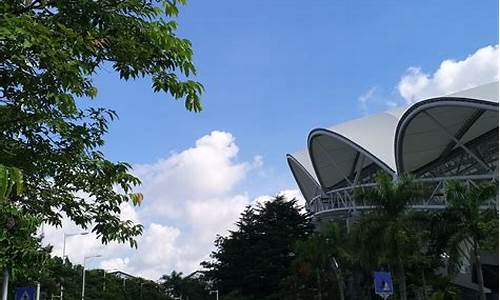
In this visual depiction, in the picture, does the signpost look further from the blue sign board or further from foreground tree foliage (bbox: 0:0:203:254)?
foreground tree foliage (bbox: 0:0:203:254)

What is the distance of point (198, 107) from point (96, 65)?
938 mm

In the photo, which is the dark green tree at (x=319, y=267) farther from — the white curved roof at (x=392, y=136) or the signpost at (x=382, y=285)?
the signpost at (x=382, y=285)

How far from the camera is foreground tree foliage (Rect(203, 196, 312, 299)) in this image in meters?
60.4

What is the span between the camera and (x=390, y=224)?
28578 millimetres

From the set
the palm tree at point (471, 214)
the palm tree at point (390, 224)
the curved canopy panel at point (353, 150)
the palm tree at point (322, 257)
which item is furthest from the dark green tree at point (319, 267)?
the palm tree at point (471, 214)

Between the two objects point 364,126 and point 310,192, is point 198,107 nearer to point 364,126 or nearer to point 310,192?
point 364,126

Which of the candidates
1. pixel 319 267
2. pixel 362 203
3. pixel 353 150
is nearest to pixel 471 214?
pixel 362 203

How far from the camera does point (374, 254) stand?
29.8 m

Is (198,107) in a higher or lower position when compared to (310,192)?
lower

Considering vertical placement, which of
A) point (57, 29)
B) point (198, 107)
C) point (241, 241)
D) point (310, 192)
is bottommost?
point (198, 107)

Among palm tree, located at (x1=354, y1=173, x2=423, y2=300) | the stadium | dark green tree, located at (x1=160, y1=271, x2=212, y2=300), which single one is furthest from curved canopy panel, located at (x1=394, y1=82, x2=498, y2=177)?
dark green tree, located at (x1=160, y1=271, x2=212, y2=300)

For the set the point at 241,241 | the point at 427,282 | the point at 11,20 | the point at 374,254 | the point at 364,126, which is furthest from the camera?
the point at 241,241

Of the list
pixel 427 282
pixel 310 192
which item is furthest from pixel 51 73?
pixel 310 192

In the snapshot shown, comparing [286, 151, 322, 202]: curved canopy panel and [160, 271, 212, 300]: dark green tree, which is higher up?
[286, 151, 322, 202]: curved canopy panel
